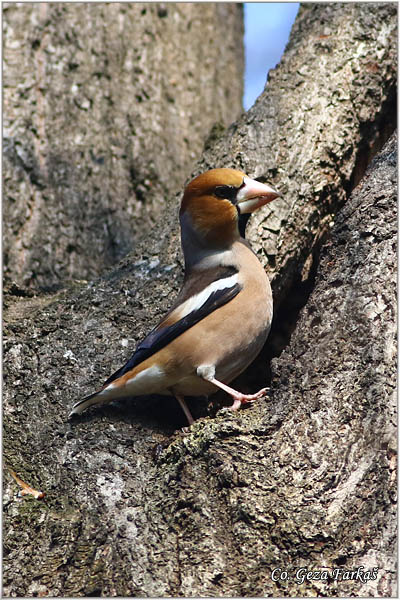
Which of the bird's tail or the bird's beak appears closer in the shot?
the bird's tail

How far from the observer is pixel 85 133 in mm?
5441

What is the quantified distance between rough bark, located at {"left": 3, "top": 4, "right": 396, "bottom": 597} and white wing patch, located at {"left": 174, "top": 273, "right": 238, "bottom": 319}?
0.32 m

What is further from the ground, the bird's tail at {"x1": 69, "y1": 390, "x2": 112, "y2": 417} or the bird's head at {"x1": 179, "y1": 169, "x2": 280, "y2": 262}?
the bird's head at {"x1": 179, "y1": 169, "x2": 280, "y2": 262}

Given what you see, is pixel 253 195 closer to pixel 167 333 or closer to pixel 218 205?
pixel 218 205

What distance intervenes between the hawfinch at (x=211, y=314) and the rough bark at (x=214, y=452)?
0.17 m

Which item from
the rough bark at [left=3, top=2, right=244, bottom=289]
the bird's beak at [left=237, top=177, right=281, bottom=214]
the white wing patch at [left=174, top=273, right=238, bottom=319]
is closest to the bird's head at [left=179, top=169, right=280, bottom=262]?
the bird's beak at [left=237, top=177, right=281, bottom=214]

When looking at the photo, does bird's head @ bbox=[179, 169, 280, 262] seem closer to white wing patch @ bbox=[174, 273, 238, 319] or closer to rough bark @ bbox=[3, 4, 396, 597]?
rough bark @ bbox=[3, 4, 396, 597]

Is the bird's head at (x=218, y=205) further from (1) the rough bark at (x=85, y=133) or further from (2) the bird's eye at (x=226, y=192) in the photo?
(1) the rough bark at (x=85, y=133)

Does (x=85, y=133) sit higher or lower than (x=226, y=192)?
higher

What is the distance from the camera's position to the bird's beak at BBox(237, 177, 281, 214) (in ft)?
12.7

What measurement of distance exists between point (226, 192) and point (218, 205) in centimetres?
9

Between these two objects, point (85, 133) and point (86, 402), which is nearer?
point (86, 402)

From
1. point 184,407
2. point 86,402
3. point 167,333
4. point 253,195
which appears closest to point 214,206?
point 253,195

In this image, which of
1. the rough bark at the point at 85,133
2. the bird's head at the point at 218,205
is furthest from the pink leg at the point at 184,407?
the rough bark at the point at 85,133
